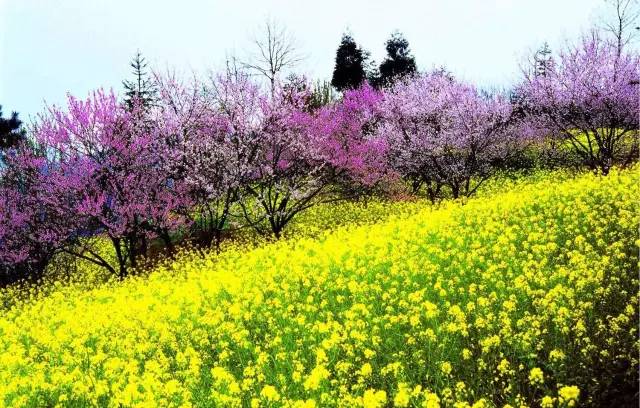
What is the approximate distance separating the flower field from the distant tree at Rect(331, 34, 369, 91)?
1342 inches

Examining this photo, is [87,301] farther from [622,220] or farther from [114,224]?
[622,220]

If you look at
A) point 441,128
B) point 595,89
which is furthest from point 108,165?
point 595,89

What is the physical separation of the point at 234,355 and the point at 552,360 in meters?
4.75

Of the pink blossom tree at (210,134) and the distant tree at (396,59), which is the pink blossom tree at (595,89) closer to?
the pink blossom tree at (210,134)

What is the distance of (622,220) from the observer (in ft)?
37.1

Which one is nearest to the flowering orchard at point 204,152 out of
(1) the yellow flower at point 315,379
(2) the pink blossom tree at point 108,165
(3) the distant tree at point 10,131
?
(2) the pink blossom tree at point 108,165

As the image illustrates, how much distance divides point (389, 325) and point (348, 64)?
139 ft

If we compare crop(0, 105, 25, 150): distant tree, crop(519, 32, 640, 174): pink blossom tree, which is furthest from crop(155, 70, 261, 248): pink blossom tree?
crop(0, 105, 25, 150): distant tree

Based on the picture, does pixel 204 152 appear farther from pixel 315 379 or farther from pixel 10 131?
pixel 10 131

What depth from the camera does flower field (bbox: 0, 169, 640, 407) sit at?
6.93 m

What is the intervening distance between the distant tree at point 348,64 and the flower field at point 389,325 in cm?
3408

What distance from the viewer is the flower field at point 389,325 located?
22.7 ft

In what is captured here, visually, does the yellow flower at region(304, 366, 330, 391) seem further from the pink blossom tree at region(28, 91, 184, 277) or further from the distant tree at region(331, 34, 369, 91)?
the distant tree at region(331, 34, 369, 91)

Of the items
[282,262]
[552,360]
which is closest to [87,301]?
[282,262]
